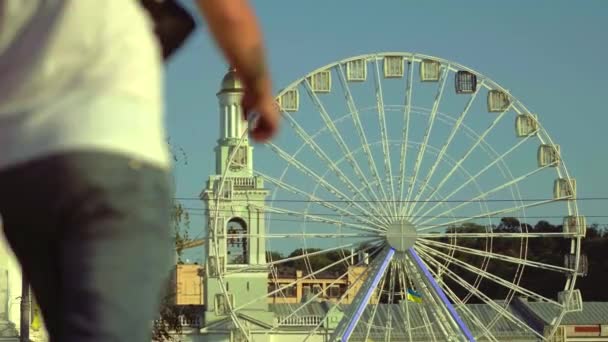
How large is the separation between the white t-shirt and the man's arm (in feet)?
0.36

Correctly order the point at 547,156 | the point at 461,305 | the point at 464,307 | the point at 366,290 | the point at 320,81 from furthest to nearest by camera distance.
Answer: the point at 547,156 → the point at 320,81 → the point at 464,307 → the point at 461,305 → the point at 366,290

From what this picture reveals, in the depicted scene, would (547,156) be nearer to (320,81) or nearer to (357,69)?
(357,69)

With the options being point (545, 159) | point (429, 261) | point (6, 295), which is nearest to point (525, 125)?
point (545, 159)

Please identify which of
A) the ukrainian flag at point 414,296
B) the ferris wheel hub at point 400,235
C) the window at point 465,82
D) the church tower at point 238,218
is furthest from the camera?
the church tower at point 238,218

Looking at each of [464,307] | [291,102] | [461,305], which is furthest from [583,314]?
[461,305]

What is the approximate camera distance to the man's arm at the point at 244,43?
2268 mm

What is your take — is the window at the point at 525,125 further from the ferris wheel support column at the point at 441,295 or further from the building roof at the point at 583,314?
the building roof at the point at 583,314

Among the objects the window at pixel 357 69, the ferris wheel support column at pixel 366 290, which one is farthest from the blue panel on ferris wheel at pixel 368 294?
the window at pixel 357 69

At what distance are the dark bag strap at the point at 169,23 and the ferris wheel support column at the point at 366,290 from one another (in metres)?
52.6

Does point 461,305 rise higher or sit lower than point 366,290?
lower

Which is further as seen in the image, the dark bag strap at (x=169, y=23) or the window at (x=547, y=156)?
the window at (x=547, y=156)

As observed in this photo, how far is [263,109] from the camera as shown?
240 centimetres

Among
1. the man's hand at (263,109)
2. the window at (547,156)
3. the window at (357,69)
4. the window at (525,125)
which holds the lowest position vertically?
the man's hand at (263,109)

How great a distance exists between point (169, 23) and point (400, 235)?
53405 millimetres
